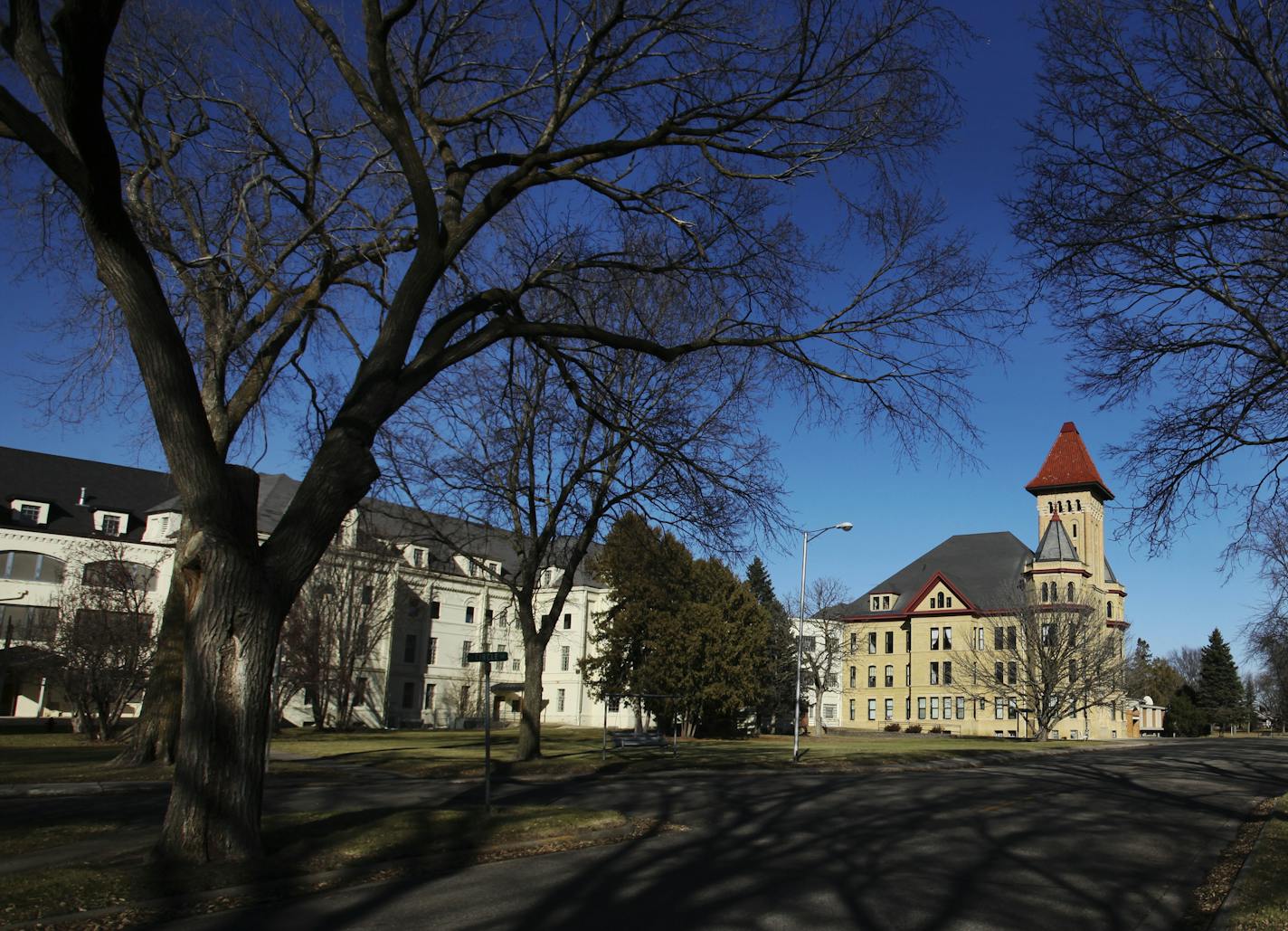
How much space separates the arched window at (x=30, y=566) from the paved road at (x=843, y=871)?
46.0 meters

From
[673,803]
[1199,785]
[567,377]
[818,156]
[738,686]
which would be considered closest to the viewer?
[818,156]

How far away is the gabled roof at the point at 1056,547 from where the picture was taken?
75562mm

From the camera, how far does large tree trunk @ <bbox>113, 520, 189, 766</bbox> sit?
64.3 feet

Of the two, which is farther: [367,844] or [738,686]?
[738,686]

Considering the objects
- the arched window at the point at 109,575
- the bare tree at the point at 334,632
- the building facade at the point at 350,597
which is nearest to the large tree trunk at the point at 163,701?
the arched window at the point at 109,575

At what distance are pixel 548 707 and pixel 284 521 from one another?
61568 millimetres

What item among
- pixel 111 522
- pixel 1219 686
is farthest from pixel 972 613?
pixel 111 522

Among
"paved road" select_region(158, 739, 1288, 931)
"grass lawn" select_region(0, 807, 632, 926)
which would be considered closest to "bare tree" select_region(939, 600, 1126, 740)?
"paved road" select_region(158, 739, 1288, 931)

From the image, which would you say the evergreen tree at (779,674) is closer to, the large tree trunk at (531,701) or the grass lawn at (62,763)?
the large tree trunk at (531,701)

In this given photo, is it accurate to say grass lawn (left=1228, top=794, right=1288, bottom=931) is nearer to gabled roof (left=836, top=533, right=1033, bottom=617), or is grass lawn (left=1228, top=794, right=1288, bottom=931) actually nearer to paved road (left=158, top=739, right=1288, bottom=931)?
paved road (left=158, top=739, right=1288, bottom=931)

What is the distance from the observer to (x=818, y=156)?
11.4 meters

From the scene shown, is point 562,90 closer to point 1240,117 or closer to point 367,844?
point 1240,117

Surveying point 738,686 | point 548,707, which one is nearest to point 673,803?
point 738,686

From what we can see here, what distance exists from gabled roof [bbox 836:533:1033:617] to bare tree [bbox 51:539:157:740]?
51740mm
